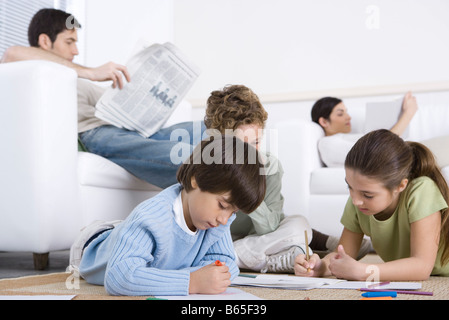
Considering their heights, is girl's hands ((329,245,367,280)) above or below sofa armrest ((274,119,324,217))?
below

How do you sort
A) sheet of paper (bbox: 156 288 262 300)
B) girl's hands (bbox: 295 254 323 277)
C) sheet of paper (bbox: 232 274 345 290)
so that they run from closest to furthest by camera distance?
sheet of paper (bbox: 156 288 262 300) < sheet of paper (bbox: 232 274 345 290) < girl's hands (bbox: 295 254 323 277)

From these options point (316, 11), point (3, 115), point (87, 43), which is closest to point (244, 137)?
point (3, 115)

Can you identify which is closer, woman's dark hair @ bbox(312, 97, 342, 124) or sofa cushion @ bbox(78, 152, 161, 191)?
sofa cushion @ bbox(78, 152, 161, 191)

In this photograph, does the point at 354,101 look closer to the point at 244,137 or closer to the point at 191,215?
the point at 244,137

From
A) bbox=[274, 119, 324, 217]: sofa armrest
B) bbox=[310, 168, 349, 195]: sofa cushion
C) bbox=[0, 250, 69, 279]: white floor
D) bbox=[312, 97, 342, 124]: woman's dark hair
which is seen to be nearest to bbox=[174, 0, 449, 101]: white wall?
bbox=[312, 97, 342, 124]: woman's dark hair

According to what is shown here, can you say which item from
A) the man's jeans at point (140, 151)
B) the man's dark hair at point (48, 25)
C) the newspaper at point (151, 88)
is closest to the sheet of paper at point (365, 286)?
the man's jeans at point (140, 151)

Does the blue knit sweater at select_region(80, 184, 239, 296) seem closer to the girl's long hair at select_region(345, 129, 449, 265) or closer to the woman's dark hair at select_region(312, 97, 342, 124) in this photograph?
the girl's long hair at select_region(345, 129, 449, 265)

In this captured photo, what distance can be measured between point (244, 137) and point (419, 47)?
5.34 ft

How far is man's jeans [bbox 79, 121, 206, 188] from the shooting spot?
1.56m

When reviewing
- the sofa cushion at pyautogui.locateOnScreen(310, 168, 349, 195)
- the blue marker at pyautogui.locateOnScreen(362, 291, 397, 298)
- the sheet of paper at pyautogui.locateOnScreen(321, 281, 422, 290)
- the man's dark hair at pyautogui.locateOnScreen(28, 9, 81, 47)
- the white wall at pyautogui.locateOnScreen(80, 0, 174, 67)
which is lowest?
the sheet of paper at pyautogui.locateOnScreen(321, 281, 422, 290)

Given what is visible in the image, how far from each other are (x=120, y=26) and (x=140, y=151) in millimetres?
1845

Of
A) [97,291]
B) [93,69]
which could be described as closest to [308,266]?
[97,291]

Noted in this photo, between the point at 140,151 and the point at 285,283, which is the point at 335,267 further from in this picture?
the point at 140,151

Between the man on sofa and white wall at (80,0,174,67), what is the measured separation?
1297 millimetres
